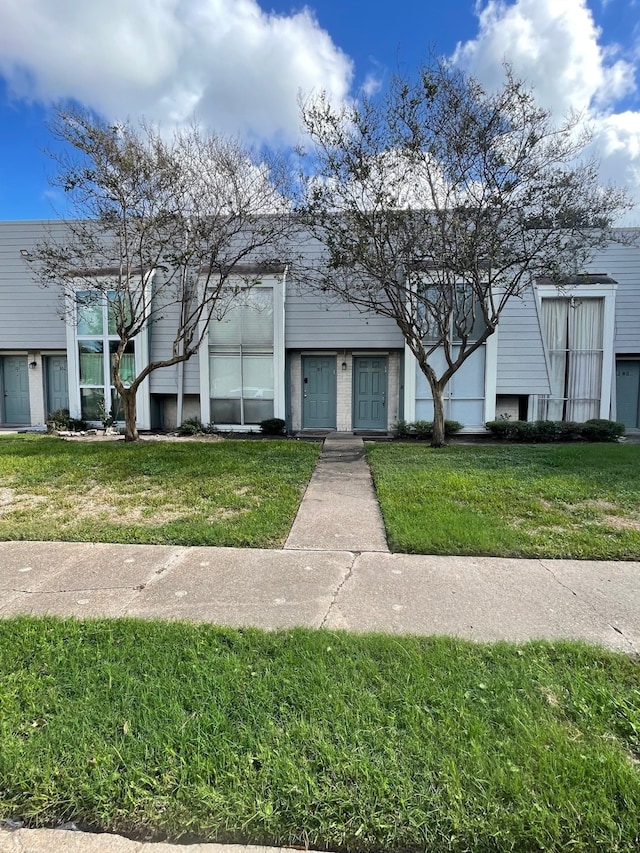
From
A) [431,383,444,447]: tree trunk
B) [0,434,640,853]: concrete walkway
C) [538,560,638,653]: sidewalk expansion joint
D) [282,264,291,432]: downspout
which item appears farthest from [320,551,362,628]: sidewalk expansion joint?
[282,264,291,432]: downspout

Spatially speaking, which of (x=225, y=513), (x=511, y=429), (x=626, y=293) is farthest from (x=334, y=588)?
(x=626, y=293)

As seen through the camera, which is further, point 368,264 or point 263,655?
point 368,264

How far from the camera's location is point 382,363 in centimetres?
1341

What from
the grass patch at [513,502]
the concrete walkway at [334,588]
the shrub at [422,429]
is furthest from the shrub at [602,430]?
the concrete walkway at [334,588]

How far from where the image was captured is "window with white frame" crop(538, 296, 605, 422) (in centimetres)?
1302

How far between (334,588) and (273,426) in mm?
9008

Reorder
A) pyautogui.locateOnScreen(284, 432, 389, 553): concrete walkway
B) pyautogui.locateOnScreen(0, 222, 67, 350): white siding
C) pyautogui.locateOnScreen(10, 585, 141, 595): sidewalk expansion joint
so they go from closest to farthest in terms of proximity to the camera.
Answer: pyautogui.locateOnScreen(10, 585, 141, 595): sidewalk expansion joint → pyautogui.locateOnScreen(284, 432, 389, 553): concrete walkway → pyautogui.locateOnScreen(0, 222, 67, 350): white siding

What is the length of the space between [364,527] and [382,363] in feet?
28.8

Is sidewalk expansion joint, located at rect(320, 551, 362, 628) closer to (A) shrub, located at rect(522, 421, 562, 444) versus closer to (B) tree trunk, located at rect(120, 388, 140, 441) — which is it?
(B) tree trunk, located at rect(120, 388, 140, 441)

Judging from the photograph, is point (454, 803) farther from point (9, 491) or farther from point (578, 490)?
point (9, 491)

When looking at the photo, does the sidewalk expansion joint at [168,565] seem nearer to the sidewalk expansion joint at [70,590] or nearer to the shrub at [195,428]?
the sidewalk expansion joint at [70,590]

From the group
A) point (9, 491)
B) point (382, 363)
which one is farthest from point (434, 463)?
point (9, 491)

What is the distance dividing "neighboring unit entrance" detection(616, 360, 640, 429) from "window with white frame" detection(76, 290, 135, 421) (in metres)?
14.2

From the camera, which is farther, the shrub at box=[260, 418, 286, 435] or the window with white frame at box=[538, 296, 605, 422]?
the window with white frame at box=[538, 296, 605, 422]
